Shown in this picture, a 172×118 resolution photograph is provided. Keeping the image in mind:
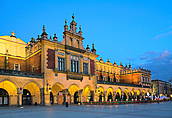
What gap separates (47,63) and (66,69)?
498 cm

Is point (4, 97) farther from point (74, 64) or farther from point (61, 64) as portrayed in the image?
point (74, 64)

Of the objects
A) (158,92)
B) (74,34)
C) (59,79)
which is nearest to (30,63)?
(59,79)

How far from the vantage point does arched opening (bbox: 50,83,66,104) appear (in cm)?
3975

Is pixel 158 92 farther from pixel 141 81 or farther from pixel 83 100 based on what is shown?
pixel 83 100

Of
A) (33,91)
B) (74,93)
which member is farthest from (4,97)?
(74,93)

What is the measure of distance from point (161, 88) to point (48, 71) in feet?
262

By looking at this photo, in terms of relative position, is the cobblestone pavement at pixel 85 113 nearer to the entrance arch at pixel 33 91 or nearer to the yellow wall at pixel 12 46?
the entrance arch at pixel 33 91

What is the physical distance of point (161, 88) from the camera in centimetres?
10050

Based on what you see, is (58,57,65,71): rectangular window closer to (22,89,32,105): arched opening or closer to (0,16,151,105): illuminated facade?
(0,16,151,105): illuminated facade

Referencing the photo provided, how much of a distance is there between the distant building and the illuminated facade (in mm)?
51124

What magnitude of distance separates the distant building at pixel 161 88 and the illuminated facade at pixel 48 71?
51124 millimetres

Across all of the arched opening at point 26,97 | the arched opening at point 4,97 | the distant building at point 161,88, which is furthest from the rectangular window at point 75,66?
the distant building at point 161,88

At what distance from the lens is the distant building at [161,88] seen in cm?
9441

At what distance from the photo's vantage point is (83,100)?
44531mm
